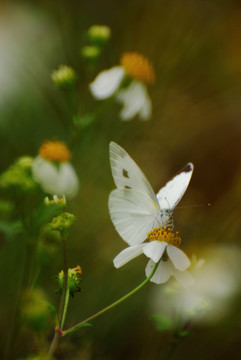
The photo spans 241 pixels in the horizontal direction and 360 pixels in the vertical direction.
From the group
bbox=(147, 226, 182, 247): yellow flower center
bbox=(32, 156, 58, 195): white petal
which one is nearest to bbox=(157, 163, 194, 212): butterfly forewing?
bbox=(147, 226, 182, 247): yellow flower center

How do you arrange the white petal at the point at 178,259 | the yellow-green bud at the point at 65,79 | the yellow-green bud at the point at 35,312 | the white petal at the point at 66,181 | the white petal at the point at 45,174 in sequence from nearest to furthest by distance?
1. the yellow-green bud at the point at 35,312
2. the white petal at the point at 178,259
3. the white petal at the point at 45,174
4. the white petal at the point at 66,181
5. the yellow-green bud at the point at 65,79

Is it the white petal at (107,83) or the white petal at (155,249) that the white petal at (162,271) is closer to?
the white petal at (155,249)

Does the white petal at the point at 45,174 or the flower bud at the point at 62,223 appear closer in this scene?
the flower bud at the point at 62,223

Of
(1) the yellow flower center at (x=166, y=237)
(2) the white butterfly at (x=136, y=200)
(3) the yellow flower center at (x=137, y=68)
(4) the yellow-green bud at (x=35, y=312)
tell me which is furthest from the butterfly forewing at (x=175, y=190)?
(3) the yellow flower center at (x=137, y=68)

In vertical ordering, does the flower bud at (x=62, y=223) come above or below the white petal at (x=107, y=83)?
below

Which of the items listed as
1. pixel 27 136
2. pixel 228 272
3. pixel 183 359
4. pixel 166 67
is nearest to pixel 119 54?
pixel 166 67

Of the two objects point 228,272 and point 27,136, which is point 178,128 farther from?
point 228,272

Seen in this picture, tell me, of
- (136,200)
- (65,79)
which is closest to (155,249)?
(136,200)
